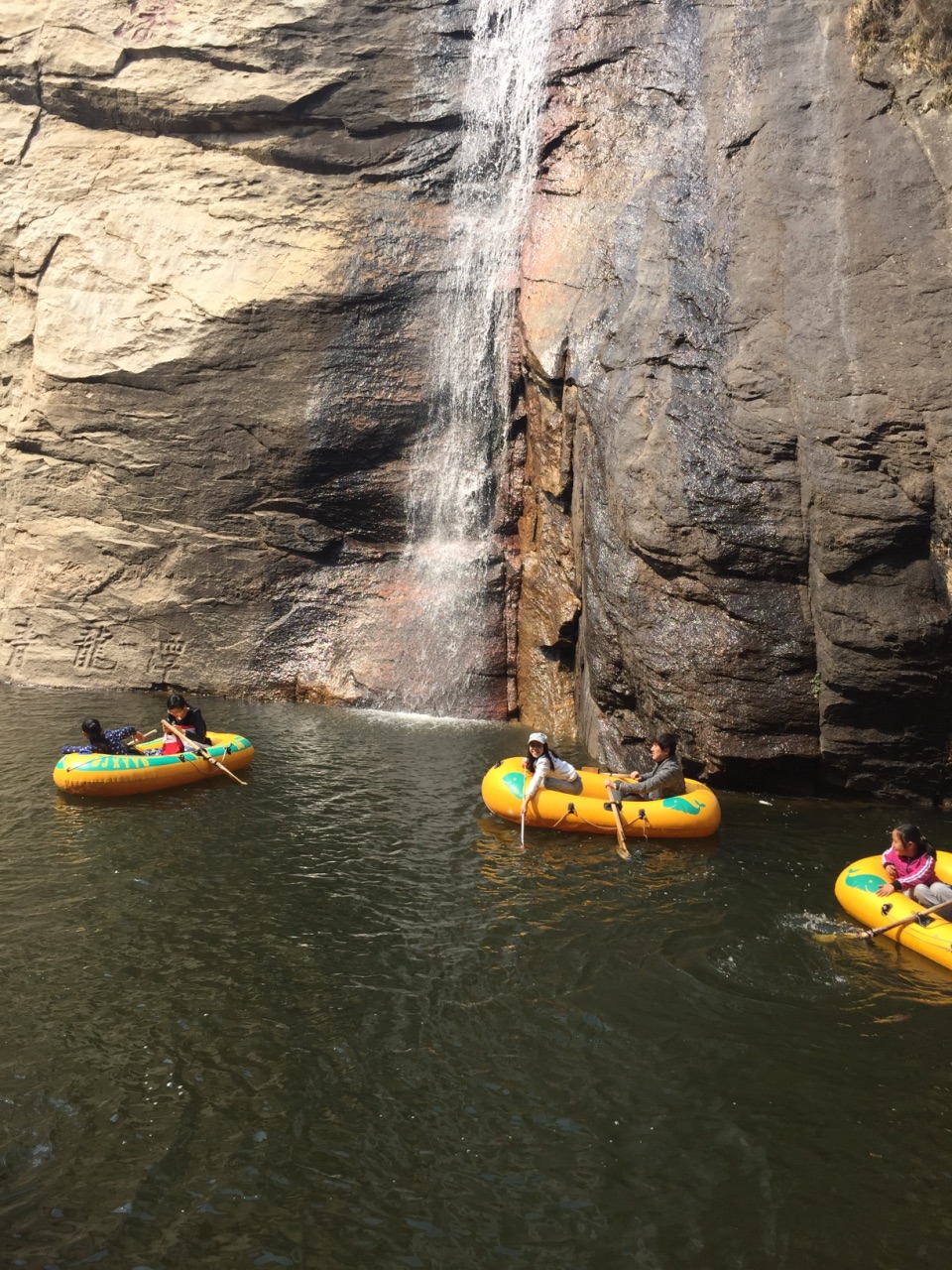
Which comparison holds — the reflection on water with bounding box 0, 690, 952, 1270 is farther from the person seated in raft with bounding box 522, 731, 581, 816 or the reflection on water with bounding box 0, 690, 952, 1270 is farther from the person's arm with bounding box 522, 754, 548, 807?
the person seated in raft with bounding box 522, 731, 581, 816

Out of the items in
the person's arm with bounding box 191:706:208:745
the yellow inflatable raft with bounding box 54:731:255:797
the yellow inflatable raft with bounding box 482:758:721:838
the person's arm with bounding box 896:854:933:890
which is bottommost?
the person's arm with bounding box 896:854:933:890

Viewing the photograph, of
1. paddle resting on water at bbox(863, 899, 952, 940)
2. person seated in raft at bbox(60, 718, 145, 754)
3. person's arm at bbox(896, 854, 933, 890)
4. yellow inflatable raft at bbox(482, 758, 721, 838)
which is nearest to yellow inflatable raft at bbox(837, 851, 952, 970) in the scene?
paddle resting on water at bbox(863, 899, 952, 940)

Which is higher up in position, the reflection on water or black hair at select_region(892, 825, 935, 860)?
black hair at select_region(892, 825, 935, 860)

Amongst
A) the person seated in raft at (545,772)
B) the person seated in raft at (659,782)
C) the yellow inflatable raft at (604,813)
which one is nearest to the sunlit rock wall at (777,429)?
the person seated in raft at (659,782)

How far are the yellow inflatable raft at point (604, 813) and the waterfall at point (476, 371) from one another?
6514mm

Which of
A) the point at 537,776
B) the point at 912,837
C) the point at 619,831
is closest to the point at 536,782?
the point at 537,776

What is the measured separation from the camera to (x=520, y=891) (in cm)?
912

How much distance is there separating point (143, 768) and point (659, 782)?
558 cm

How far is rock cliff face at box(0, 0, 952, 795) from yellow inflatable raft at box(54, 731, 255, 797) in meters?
4.76

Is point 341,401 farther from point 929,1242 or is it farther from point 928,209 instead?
point 929,1242

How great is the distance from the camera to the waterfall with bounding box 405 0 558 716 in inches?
696

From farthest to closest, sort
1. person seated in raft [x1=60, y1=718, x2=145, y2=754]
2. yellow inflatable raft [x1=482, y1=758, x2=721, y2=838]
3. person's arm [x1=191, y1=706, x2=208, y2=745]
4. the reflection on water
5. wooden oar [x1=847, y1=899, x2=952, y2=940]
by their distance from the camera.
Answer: person's arm [x1=191, y1=706, x2=208, y2=745]
person seated in raft [x1=60, y1=718, x2=145, y2=754]
yellow inflatable raft [x1=482, y1=758, x2=721, y2=838]
wooden oar [x1=847, y1=899, x2=952, y2=940]
the reflection on water

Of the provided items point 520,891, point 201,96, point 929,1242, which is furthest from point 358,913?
point 201,96

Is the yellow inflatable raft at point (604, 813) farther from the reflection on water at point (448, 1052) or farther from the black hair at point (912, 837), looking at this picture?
the black hair at point (912, 837)
